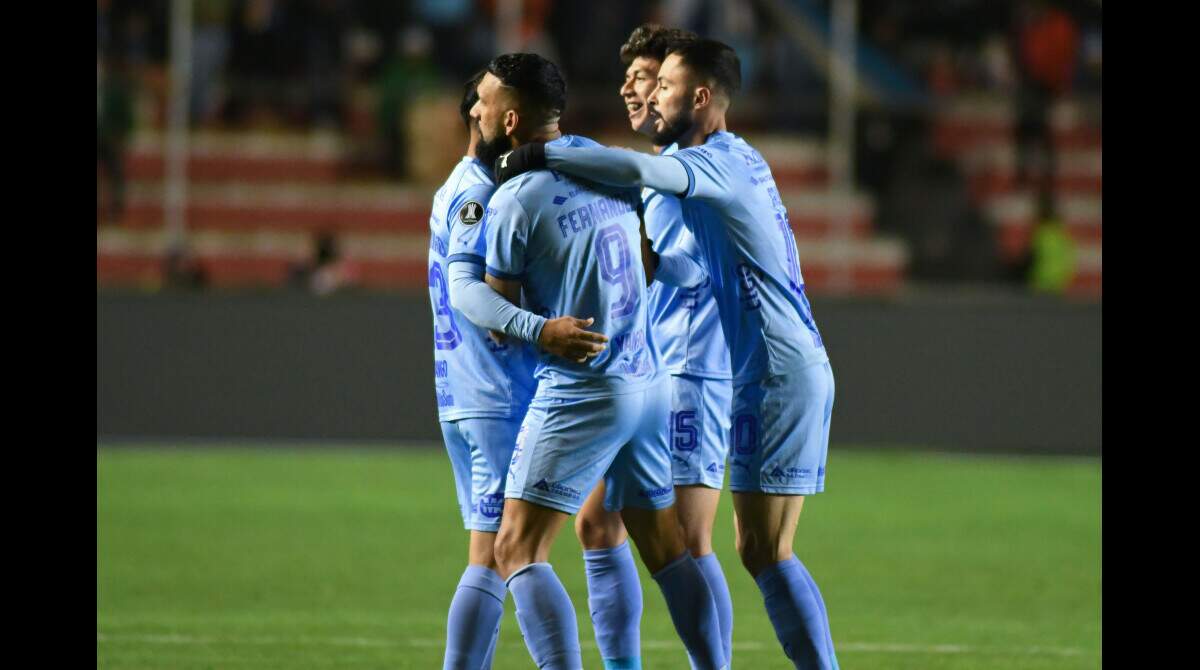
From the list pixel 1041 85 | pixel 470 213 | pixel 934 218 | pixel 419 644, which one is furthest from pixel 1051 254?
pixel 470 213

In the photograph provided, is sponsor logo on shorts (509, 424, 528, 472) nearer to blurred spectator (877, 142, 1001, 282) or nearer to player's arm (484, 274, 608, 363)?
player's arm (484, 274, 608, 363)

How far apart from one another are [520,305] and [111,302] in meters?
10.1

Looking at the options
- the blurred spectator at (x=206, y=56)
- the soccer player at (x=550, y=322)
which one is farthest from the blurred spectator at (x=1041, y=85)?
the soccer player at (x=550, y=322)

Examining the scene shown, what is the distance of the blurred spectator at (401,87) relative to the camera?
17031mm

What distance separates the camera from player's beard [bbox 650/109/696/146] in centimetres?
582

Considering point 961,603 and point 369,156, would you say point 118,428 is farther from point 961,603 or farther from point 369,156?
point 961,603

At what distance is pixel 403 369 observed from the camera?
14.9 m

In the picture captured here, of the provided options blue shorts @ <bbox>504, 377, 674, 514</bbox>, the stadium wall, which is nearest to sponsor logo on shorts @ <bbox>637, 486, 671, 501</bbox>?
blue shorts @ <bbox>504, 377, 674, 514</bbox>

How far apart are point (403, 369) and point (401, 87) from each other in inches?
134

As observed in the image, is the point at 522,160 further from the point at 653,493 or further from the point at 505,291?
the point at 653,493

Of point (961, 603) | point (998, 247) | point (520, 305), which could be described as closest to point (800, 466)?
point (520, 305)

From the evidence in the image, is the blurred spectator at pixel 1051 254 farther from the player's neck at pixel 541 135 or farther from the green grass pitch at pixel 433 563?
the player's neck at pixel 541 135

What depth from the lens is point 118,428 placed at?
14.8 meters

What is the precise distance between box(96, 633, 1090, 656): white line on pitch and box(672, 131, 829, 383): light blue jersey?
1947mm
